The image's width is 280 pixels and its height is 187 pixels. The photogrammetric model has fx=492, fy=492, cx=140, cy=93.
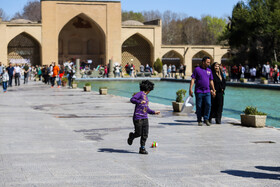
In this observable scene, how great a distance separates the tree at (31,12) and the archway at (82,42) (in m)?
31.1

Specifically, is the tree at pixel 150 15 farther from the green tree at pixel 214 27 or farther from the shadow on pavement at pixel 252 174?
the shadow on pavement at pixel 252 174

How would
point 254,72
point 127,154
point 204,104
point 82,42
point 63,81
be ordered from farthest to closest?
point 82,42 < point 254,72 < point 63,81 < point 204,104 < point 127,154

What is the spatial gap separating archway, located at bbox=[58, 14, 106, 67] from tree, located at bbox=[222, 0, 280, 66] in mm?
13858

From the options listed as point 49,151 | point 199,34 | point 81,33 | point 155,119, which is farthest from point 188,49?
point 49,151

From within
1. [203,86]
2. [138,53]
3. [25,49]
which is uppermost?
[25,49]

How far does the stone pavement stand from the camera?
457cm

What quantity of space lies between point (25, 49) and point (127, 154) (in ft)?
125

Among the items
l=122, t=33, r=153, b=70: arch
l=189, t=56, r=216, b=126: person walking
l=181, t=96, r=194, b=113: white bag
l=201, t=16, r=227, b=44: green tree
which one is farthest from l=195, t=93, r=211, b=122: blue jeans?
l=201, t=16, r=227, b=44: green tree

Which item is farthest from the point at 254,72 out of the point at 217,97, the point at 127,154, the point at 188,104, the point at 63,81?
the point at 127,154

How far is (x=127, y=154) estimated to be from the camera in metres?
5.95

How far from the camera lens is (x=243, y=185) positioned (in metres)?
4.34

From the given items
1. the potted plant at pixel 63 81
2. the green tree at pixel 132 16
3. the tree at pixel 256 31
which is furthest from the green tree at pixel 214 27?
the potted plant at pixel 63 81

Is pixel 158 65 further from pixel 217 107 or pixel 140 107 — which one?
pixel 140 107

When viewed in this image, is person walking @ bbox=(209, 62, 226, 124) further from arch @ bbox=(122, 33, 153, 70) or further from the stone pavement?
arch @ bbox=(122, 33, 153, 70)
